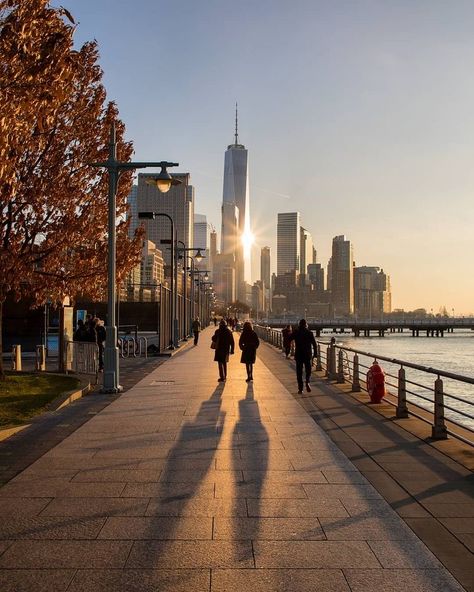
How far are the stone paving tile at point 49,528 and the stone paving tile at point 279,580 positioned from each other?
1377 millimetres

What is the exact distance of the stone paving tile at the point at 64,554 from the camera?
4.40 metres

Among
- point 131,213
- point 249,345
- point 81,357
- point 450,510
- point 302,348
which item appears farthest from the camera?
point 131,213

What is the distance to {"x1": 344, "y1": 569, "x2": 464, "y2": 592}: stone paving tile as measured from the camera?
4055 millimetres

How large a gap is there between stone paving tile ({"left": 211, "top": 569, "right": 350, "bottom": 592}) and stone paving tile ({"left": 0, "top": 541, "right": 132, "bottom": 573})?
2.67 ft

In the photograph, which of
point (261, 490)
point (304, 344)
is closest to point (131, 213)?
point (304, 344)

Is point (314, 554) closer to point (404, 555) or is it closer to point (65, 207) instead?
point (404, 555)

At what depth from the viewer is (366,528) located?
5.24 metres

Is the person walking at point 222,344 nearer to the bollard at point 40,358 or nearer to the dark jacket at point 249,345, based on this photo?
the dark jacket at point 249,345

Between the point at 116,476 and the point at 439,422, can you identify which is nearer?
the point at 116,476

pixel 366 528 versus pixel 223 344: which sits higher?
pixel 223 344

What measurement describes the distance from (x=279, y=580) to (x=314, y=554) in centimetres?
56

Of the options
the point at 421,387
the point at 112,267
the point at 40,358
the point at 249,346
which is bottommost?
the point at 421,387

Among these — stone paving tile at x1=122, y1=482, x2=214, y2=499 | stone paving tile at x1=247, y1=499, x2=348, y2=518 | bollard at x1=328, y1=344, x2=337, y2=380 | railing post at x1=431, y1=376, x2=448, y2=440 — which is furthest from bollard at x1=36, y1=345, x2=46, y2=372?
stone paving tile at x1=247, y1=499, x2=348, y2=518

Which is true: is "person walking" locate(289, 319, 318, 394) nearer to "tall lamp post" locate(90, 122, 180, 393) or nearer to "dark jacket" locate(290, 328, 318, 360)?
→ "dark jacket" locate(290, 328, 318, 360)
